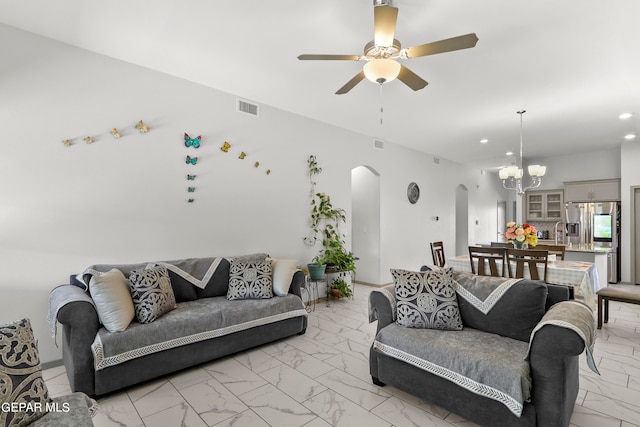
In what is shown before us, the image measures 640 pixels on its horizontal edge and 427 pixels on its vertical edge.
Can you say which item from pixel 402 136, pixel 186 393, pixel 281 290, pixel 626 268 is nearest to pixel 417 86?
pixel 281 290

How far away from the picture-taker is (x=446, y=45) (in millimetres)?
2068

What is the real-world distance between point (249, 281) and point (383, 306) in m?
1.52

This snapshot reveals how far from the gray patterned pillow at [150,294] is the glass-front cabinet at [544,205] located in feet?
28.2

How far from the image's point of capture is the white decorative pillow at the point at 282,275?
141 inches

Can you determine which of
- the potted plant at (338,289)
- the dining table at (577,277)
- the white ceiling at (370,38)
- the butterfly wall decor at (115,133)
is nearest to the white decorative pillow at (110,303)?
the butterfly wall decor at (115,133)

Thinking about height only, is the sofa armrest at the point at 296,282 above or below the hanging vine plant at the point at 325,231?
below

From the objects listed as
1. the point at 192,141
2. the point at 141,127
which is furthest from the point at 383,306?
the point at 141,127

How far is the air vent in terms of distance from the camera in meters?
4.11

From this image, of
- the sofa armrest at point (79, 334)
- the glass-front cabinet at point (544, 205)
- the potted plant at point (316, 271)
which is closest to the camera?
the sofa armrest at point (79, 334)

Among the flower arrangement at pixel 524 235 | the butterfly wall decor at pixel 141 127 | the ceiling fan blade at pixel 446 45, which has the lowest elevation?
the flower arrangement at pixel 524 235

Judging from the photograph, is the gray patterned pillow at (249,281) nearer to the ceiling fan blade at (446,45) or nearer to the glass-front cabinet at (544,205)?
the ceiling fan blade at (446,45)

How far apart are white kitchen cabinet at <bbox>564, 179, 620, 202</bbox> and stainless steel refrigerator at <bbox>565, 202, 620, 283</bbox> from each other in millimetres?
476

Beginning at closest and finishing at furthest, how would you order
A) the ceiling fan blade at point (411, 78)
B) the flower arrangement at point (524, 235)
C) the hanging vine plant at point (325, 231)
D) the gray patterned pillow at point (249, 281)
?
the ceiling fan blade at point (411, 78) < the gray patterned pillow at point (249, 281) < the flower arrangement at point (524, 235) < the hanging vine plant at point (325, 231)

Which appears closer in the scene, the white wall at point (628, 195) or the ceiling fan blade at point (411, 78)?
the ceiling fan blade at point (411, 78)
